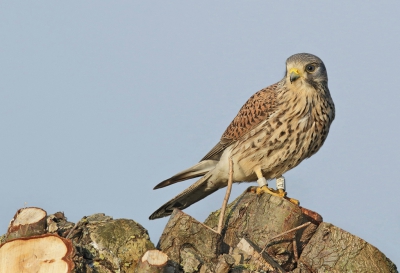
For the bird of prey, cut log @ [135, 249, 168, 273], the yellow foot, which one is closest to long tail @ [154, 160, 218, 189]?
the bird of prey

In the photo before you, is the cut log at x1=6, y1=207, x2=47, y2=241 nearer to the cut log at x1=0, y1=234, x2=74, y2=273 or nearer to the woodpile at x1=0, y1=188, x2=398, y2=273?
the woodpile at x1=0, y1=188, x2=398, y2=273

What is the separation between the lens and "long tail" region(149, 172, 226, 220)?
5813mm

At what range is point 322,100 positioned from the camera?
18.8 feet

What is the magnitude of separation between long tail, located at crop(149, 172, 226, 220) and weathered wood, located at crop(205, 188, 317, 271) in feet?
2.79

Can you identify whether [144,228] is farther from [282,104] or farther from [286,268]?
[282,104]

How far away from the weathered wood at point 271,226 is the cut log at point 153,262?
116cm

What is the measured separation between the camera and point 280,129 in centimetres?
561

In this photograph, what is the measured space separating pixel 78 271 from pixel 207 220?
179 centimetres

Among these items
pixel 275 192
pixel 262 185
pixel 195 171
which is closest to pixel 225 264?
pixel 275 192

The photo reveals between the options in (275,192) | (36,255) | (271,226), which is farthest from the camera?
(275,192)

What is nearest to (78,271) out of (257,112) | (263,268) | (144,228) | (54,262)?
(54,262)

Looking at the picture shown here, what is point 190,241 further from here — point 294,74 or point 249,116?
point 294,74

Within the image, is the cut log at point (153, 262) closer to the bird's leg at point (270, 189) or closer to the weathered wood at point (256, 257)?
the weathered wood at point (256, 257)

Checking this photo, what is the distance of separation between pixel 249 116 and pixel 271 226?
132 centimetres
